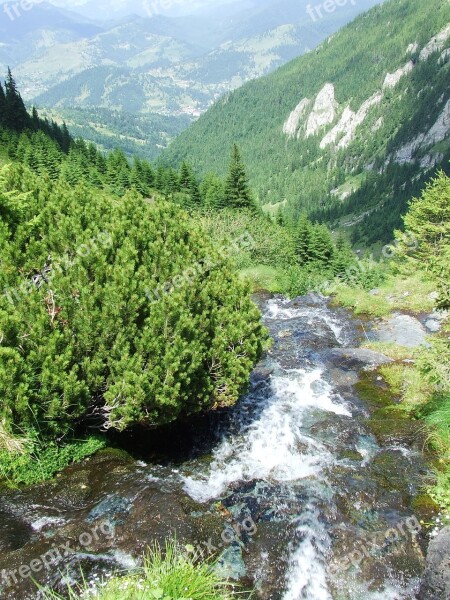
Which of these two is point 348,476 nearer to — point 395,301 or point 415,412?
point 415,412

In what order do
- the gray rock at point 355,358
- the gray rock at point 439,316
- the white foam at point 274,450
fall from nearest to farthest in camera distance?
1. the white foam at point 274,450
2. the gray rock at point 355,358
3. the gray rock at point 439,316

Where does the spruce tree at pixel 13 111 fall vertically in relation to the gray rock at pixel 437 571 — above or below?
above

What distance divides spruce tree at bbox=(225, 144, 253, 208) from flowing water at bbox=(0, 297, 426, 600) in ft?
155

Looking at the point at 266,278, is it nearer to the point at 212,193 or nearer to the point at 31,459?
the point at 31,459

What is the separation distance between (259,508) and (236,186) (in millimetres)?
52764

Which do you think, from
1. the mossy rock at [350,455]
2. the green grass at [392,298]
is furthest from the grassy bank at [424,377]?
the mossy rock at [350,455]

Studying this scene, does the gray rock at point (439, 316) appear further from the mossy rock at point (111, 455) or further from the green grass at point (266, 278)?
the mossy rock at point (111, 455)

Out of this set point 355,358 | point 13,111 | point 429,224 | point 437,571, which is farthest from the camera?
point 13,111

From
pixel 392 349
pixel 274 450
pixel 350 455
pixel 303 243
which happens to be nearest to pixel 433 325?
pixel 392 349

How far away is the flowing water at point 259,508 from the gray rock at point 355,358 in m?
4.06

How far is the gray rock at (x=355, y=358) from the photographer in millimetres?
18578

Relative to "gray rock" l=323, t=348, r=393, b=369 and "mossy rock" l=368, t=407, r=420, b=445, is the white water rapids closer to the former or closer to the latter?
"mossy rock" l=368, t=407, r=420, b=445

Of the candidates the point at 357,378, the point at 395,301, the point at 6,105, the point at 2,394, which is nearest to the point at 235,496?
the point at 2,394

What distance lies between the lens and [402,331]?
22188mm
